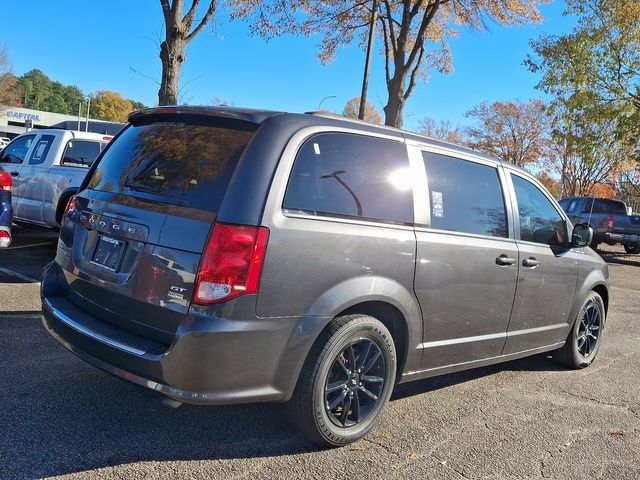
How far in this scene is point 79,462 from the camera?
2768mm

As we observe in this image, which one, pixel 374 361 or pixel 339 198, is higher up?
pixel 339 198

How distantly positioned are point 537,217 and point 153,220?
315 cm

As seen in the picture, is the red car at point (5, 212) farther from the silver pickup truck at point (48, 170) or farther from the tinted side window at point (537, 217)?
the tinted side window at point (537, 217)

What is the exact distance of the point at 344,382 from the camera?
315cm

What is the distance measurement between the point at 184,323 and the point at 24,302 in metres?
4.01

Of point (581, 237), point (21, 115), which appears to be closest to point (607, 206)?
point (581, 237)

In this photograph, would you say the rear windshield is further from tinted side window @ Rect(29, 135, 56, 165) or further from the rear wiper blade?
tinted side window @ Rect(29, 135, 56, 165)

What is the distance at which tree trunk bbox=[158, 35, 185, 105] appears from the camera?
1024 centimetres

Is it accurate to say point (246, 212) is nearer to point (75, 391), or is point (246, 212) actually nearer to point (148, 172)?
point (148, 172)

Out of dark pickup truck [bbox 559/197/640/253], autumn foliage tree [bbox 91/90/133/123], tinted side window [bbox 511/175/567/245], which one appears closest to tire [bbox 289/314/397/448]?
tinted side window [bbox 511/175/567/245]

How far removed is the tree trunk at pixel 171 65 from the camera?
33.6 ft

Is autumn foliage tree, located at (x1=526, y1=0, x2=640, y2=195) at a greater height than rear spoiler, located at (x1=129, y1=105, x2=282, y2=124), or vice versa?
autumn foliage tree, located at (x1=526, y1=0, x2=640, y2=195)

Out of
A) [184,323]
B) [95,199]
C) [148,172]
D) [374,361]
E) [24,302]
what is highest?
[148,172]

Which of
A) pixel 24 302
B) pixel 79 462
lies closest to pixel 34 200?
pixel 24 302
